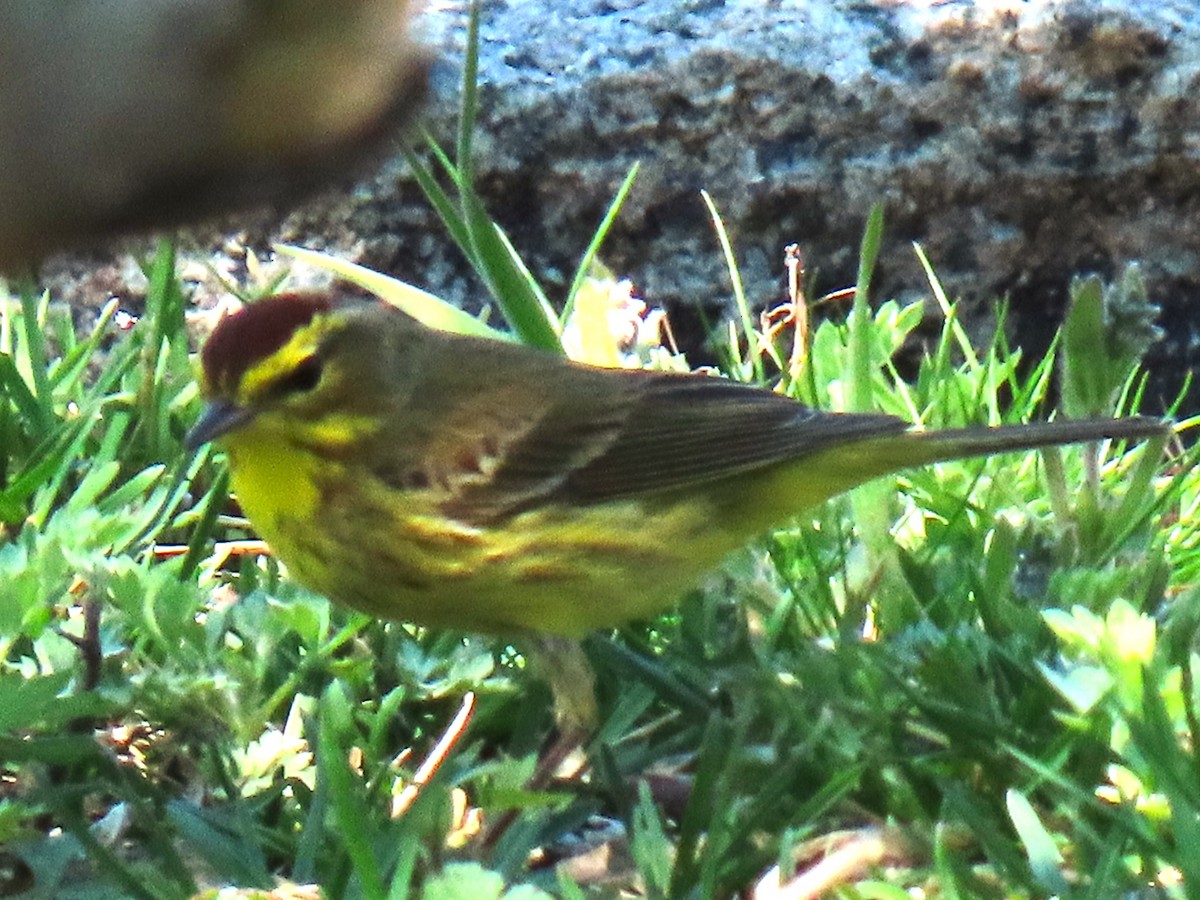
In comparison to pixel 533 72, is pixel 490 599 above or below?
below

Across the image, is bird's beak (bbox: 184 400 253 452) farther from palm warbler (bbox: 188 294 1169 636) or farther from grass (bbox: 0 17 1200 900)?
grass (bbox: 0 17 1200 900)

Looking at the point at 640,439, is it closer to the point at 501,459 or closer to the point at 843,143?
the point at 501,459

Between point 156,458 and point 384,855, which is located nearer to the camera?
point 384,855

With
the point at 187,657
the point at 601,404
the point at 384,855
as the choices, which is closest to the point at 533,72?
the point at 601,404

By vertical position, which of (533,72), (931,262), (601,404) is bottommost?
(931,262)

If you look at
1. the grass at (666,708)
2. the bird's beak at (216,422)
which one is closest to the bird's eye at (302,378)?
the bird's beak at (216,422)

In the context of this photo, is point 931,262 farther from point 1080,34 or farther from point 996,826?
point 996,826

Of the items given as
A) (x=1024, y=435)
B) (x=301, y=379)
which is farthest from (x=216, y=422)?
(x=1024, y=435)
